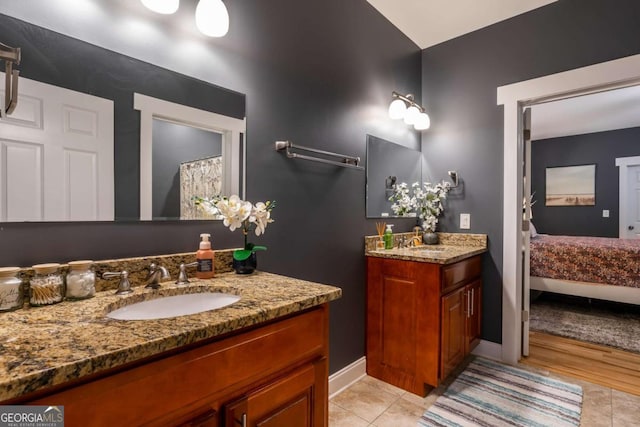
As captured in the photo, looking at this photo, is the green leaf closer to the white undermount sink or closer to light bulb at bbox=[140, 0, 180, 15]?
the white undermount sink

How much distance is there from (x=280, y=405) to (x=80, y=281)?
698 mm

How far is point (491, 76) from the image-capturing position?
2537mm

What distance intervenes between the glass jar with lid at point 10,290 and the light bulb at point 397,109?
7.29ft

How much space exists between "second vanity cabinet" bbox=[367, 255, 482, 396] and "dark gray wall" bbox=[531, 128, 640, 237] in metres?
4.77

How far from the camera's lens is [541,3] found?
90.4 inches

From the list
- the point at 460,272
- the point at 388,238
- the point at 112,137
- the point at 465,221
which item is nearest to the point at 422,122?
the point at 465,221

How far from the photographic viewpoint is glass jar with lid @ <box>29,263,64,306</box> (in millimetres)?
893

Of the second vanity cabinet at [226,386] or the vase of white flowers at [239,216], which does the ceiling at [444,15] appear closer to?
the vase of white flowers at [239,216]

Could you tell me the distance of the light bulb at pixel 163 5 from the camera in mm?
1174

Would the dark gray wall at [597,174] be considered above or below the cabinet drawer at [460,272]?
above

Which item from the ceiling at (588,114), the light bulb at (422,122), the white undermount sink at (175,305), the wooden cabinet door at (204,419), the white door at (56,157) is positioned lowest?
the wooden cabinet door at (204,419)

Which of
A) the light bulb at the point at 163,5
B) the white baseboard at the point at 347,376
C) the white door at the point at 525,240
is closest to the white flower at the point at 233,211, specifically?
the light bulb at the point at 163,5

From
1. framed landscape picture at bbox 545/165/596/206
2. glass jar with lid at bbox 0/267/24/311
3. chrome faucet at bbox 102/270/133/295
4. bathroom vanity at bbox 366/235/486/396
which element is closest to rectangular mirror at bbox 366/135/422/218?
bathroom vanity at bbox 366/235/486/396

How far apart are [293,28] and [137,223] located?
1.32 metres
